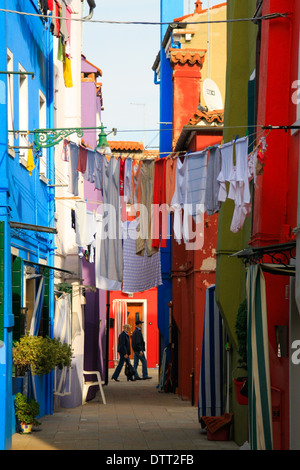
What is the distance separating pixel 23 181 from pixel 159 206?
262 centimetres

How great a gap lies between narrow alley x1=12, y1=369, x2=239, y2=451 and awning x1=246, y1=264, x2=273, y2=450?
3446mm

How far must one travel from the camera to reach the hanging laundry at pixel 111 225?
1702cm

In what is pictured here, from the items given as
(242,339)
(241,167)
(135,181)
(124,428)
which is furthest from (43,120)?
(242,339)

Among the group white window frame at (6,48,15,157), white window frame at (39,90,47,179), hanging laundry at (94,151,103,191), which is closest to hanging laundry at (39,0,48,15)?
white window frame at (39,90,47,179)

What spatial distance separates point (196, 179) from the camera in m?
15.1

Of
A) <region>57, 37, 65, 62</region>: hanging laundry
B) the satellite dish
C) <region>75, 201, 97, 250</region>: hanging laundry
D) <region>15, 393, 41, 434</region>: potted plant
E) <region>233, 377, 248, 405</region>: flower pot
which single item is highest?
<region>57, 37, 65, 62</region>: hanging laundry

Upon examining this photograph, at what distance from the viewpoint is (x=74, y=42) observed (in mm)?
28156

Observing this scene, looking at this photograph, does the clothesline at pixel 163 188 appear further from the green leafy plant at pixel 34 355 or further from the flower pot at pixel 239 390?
the green leafy plant at pixel 34 355

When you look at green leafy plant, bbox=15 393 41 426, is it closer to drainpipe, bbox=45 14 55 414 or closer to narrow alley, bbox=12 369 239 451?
narrow alley, bbox=12 369 239 451

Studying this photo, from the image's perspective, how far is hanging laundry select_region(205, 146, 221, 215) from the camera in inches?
561

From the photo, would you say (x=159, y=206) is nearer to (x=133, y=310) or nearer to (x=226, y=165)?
(x=226, y=165)

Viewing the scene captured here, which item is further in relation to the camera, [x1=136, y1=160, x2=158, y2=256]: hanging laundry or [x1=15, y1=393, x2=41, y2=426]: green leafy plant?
[x1=136, y1=160, x2=158, y2=256]: hanging laundry
